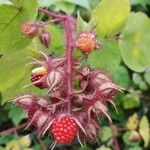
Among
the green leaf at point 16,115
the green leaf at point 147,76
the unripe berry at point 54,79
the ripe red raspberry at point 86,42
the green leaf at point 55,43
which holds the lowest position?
the green leaf at point 16,115

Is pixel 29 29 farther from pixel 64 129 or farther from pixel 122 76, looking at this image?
pixel 122 76

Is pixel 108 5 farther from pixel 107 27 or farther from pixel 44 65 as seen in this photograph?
pixel 44 65

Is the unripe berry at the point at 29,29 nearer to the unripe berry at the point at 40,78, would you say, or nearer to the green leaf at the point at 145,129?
the unripe berry at the point at 40,78

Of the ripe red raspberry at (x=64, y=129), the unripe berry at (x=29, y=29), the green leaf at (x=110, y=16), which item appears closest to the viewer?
the ripe red raspberry at (x=64, y=129)

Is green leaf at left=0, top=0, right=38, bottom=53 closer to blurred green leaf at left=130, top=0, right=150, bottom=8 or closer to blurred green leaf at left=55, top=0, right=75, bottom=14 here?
blurred green leaf at left=55, top=0, right=75, bottom=14

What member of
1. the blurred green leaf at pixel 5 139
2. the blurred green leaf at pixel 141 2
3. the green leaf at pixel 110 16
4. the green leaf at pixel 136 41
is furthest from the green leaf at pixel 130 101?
the green leaf at pixel 110 16

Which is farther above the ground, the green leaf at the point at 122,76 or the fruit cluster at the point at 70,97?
the fruit cluster at the point at 70,97

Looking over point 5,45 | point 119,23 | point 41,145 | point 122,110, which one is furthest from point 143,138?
point 5,45
